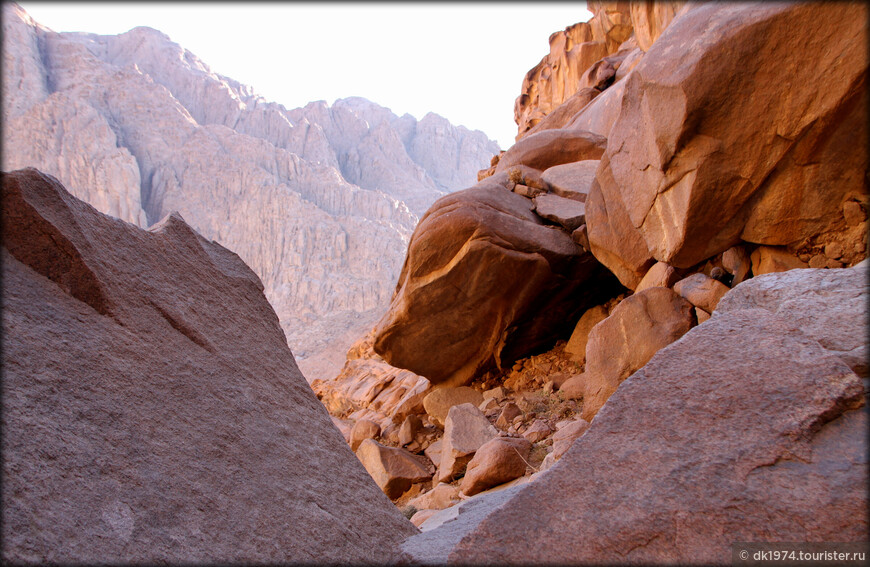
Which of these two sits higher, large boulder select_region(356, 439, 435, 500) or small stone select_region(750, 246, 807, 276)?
small stone select_region(750, 246, 807, 276)

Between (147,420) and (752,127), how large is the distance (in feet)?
17.2

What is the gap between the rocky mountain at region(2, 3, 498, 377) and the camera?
47.1 meters

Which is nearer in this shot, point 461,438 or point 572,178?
point 461,438

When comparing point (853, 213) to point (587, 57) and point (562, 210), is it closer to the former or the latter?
point (562, 210)

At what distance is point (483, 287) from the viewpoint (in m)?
8.30

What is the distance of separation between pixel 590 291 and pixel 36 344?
26.3 feet

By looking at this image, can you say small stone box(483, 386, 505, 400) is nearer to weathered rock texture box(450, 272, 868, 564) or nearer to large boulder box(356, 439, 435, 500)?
large boulder box(356, 439, 435, 500)

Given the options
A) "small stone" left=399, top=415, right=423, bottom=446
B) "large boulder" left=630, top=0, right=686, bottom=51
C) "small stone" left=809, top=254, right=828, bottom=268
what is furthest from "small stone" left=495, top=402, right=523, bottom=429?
"large boulder" left=630, top=0, right=686, bottom=51

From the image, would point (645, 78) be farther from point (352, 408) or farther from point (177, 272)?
point (352, 408)

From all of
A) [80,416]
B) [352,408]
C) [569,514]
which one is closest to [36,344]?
Answer: [80,416]

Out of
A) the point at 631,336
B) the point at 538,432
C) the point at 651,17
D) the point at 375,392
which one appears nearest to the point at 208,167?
the point at 375,392

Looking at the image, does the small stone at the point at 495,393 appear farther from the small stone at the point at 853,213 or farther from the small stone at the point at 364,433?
the small stone at the point at 853,213

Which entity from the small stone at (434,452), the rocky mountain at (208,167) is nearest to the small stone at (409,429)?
the small stone at (434,452)

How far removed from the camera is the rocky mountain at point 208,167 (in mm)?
47062
